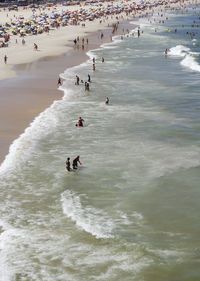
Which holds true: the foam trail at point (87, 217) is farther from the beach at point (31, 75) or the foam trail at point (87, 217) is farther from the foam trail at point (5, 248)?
the beach at point (31, 75)

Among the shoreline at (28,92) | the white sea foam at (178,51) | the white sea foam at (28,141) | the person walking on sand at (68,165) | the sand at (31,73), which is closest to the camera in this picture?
the person walking on sand at (68,165)

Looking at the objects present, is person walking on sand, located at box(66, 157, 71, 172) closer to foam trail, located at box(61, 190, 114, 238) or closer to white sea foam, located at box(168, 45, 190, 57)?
foam trail, located at box(61, 190, 114, 238)

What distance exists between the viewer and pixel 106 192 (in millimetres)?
21875

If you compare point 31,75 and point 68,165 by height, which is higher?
point 31,75

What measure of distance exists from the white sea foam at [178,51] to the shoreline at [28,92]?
433 inches

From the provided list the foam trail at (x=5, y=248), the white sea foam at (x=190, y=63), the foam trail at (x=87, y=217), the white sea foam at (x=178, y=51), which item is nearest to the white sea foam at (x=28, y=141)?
the foam trail at (x=87, y=217)

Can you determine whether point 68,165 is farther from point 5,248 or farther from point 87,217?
point 5,248

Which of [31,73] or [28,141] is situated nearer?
[28,141]

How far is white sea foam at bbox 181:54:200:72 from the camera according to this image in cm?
5397

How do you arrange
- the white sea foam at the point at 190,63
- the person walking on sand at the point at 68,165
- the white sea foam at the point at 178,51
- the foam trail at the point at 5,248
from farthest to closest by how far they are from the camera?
the white sea foam at the point at 178,51 → the white sea foam at the point at 190,63 → the person walking on sand at the point at 68,165 → the foam trail at the point at 5,248

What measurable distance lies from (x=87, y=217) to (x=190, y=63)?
39.8m

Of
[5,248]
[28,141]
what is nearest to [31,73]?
[28,141]

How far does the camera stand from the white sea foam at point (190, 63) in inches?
2125

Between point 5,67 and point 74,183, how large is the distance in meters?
29.6
